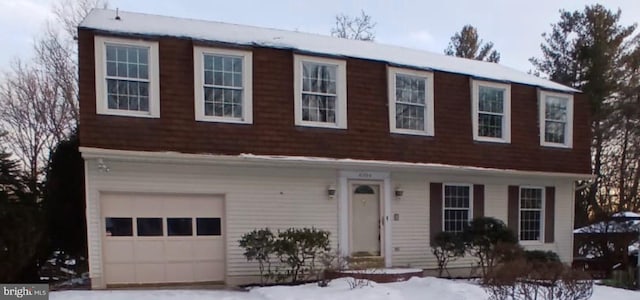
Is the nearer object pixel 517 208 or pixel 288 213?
pixel 288 213

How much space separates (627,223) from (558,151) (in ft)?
12.1

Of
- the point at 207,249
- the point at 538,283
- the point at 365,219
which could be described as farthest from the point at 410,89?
the point at 207,249

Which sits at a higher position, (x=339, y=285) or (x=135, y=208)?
(x=135, y=208)

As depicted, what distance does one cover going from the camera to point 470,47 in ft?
99.7

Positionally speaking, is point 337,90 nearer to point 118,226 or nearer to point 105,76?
point 105,76

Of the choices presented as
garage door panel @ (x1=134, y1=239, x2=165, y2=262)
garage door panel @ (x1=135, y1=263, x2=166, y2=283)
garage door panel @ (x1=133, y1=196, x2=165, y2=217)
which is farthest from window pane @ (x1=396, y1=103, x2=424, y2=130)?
garage door panel @ (x1=135, y1=263, x2=166, y2=283)

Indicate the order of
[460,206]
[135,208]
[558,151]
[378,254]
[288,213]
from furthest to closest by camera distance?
[558,151] < [460,206] < [378,254] < [288,213] < [135,208]

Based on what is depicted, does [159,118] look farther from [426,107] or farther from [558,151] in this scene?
[558,151]

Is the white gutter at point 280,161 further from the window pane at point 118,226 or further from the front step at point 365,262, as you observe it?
the front step at point 365,262

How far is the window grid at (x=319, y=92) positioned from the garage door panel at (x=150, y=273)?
4.22 m

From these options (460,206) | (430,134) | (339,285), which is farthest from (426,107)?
(339,285)

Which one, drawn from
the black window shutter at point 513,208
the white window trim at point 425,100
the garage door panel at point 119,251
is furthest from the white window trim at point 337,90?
the black window shutter at point 513,208

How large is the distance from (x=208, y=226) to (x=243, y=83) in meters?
3.03

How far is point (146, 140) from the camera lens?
9.37 m
